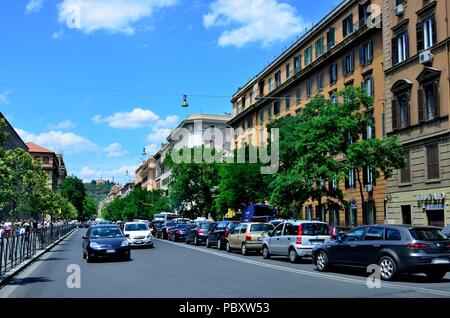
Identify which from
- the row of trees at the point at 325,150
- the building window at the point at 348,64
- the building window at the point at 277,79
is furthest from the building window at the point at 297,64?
the row of trees at the point at 325,150

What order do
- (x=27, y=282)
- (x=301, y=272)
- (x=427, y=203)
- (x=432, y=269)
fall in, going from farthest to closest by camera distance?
(x=427, y=203), (x=301, y=272), (x=27, y=282), (x=432, y=269)

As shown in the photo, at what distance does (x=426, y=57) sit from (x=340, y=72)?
14.9m

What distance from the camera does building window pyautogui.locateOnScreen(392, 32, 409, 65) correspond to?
34931mm

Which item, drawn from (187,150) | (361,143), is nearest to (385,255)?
(361,143)

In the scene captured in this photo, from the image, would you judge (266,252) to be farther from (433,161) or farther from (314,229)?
(433,161)

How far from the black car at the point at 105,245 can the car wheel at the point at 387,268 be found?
1088 centimetres

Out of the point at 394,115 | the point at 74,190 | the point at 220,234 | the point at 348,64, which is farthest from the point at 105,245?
the point at 74,190

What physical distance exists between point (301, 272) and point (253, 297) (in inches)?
253

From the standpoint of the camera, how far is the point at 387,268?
600 inches

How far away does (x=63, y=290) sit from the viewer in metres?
13.4

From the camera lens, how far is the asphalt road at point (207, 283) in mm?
12297

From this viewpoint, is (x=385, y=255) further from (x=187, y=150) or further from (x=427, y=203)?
(x=187, y=150)

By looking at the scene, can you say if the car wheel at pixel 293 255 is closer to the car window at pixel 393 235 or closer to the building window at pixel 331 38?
the car window at pixel 393 235
